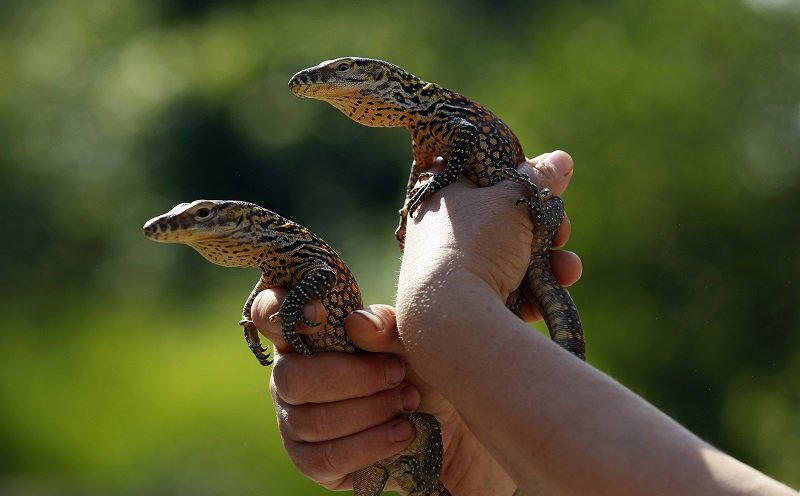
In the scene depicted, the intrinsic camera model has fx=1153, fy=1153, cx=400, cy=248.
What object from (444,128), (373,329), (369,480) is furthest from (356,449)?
(444,128)

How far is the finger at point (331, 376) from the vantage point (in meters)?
4.55

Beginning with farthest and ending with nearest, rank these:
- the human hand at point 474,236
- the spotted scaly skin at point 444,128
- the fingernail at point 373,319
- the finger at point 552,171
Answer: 1. the finger at point 552,171
2. the spotted scaly skin at point 444,128
3. the fingernail at point 373,319
4. the human hand at point 474,236

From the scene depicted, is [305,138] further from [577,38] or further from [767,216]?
[767,216]

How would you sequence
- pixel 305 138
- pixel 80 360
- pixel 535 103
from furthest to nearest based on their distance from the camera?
pixel 305 138
pixel 80 360
pixel 535 103

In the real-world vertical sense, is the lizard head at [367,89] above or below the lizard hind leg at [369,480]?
above

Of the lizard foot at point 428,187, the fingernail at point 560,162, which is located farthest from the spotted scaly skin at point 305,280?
the fingernail at point 560,162

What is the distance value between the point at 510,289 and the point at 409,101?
3.58 feet

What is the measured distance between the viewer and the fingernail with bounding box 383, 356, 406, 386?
4.62 meters

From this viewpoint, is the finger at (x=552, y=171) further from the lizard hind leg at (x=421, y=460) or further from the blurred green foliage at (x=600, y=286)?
the blurred green foliage at (x=600, y=286)

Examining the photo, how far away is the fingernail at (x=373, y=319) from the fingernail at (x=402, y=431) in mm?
405

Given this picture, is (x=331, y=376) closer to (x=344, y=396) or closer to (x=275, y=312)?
(x=344, y=396)

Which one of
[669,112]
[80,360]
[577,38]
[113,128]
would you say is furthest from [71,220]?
[669,112]

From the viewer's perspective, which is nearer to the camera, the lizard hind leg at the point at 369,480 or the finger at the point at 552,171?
the lizard hind leg at the point at 369,480

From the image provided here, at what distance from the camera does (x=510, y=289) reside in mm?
4391
